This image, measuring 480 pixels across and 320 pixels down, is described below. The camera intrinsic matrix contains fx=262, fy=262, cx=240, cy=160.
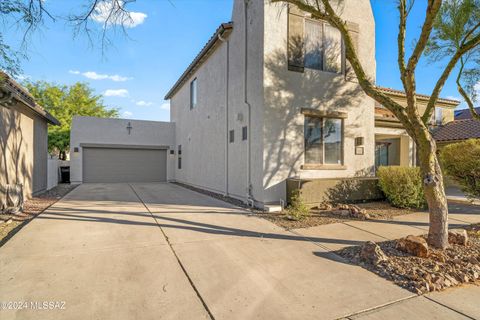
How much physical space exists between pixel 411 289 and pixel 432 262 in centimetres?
96

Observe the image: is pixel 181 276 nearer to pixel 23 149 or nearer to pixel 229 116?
pixel 229 116

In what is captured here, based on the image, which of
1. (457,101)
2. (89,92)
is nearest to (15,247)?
(457,101)

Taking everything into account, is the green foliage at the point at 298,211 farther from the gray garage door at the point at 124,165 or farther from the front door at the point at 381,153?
the gray garage door at the point at 124,165

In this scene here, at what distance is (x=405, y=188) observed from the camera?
305 inches

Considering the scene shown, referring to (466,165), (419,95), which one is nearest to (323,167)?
(466,165)

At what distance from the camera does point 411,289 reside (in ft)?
10.3

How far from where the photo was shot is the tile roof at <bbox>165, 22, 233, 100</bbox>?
9.73 meters

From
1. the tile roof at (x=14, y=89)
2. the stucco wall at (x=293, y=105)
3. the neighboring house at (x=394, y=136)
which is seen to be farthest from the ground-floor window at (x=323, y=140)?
the tile roof at (x=14, y=89)

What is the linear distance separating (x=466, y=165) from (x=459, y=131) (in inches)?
399

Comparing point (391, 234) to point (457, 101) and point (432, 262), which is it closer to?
point (432, 262)

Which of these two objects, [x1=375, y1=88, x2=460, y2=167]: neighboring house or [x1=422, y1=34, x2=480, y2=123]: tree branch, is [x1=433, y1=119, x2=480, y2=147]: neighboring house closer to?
[x1=375, y1=88, x2=460, y2=167]: neighboring house

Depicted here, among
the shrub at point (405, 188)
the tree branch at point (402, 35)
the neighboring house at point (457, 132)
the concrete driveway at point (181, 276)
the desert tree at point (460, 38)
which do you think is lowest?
the concrete driveway at point (181, 276)

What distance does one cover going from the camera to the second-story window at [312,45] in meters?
8.17

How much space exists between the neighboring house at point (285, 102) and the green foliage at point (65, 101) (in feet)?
53.5
